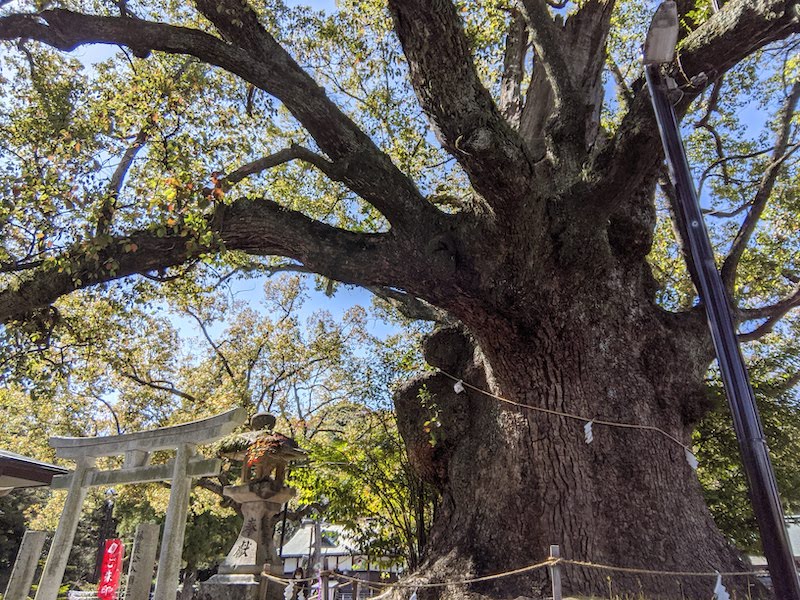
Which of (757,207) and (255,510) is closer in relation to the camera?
(757,207)

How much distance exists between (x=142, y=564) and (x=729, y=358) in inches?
224

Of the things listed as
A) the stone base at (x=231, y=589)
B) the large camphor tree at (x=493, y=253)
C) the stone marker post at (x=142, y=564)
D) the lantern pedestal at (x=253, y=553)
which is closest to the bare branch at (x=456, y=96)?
the large camphor tree at (x=493, y=253)

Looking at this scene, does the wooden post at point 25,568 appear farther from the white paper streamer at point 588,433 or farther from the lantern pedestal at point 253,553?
the white paper streamer at point 588,433

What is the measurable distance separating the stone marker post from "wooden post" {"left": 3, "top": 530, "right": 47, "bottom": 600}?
4.79ft

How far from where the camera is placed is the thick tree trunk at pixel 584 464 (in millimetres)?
3908

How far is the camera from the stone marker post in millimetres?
5035

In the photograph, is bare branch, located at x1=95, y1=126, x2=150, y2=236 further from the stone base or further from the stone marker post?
the stone base

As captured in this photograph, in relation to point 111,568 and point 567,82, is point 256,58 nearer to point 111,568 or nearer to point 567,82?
point 567,82

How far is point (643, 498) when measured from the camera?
4133 millimetres

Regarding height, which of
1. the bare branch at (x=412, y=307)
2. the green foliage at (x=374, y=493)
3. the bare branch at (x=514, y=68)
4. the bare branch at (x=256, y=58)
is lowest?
the green foliage at (x=374, y=493)

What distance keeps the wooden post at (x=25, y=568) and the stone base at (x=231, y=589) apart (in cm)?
193

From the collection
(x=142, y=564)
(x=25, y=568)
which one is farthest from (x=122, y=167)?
(x=25, y=568)

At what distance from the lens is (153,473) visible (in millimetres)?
5777

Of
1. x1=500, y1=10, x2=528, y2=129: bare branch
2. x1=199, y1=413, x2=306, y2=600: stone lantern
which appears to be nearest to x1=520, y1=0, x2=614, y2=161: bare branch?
x1=500, y1=10, x2=528, y2=129: bare branch
